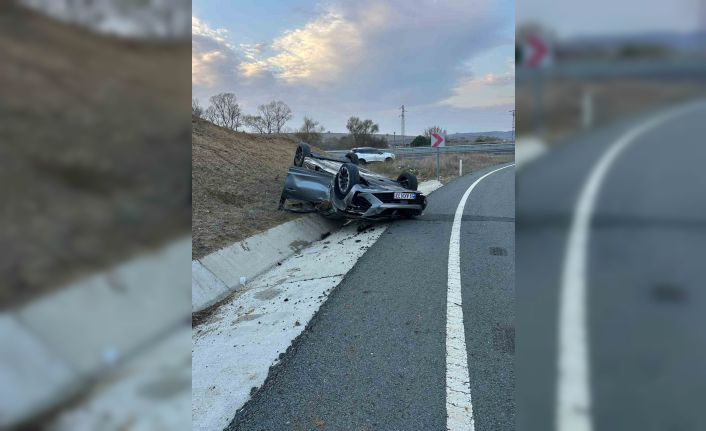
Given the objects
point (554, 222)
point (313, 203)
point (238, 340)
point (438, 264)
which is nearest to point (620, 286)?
point (554, 222)

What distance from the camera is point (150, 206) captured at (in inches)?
31.1

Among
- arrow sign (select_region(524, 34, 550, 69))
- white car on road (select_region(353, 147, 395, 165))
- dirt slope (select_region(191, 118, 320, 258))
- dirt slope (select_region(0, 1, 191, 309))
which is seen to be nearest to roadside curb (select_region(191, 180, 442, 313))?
dirt slope (select_region(191, 118, 320, 258))

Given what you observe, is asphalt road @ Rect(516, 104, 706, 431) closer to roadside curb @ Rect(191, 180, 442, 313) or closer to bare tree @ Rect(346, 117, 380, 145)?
roadside curb @ Rect(191, 180, 442, 313)

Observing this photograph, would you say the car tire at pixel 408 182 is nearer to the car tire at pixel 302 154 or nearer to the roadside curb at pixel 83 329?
the car tire at pixel 302 154

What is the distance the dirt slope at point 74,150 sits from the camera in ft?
2.31

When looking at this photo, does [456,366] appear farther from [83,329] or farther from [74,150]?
[74,150]

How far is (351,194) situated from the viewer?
6.53 meters

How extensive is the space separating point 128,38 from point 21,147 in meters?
0.26

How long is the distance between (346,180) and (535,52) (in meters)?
6.04

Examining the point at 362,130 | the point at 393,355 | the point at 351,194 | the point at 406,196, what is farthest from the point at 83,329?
the point at 362,130

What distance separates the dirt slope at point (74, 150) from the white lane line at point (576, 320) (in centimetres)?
69

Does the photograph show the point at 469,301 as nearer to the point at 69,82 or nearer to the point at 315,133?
the point at 69,82

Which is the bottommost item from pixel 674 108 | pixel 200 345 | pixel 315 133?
pixel 200 345

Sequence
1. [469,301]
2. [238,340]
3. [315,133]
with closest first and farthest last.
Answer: [238,340], [469,301], [315,133]
